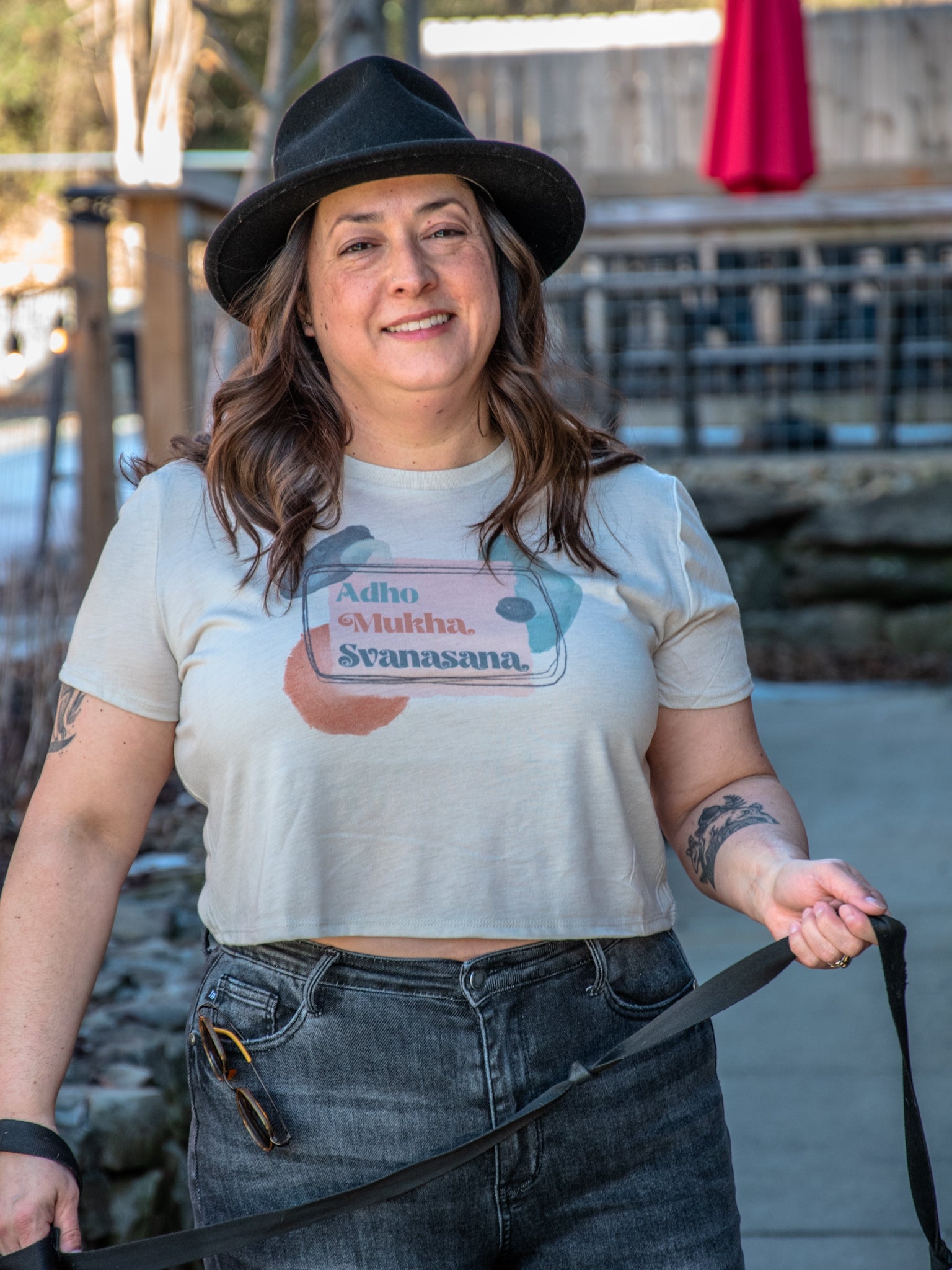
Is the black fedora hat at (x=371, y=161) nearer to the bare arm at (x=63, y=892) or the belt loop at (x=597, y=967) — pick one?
the bare arm at (x=63, y=892)

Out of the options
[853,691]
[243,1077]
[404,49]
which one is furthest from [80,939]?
[853,691]

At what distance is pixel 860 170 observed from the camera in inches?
432

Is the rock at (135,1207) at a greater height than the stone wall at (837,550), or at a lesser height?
greater

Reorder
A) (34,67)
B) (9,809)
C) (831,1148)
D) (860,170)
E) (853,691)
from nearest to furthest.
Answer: (831,1148), (9,809), (853,691), (860,170), (34,67)

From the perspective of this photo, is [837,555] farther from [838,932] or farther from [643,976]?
[838,932]

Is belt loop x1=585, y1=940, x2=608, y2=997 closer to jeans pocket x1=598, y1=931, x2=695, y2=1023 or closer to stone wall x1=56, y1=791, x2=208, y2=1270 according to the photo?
jeans pocket x1=598, y1=931, x2=695, y2=1023

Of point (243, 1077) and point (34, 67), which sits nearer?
point (243, 1077)

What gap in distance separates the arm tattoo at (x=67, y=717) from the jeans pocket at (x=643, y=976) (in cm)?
64

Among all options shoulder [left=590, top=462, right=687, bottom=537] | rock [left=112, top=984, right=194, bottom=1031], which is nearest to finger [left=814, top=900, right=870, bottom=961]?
shoulder [left=590, top=462, right=687, bottom=537]

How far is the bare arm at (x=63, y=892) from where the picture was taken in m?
1.56

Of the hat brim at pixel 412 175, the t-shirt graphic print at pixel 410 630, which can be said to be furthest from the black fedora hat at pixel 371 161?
the t-shirt graphic print at pixel 410 630

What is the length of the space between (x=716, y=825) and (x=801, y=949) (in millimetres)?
252

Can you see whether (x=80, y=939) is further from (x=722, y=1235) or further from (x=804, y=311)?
(x=804, y=311)

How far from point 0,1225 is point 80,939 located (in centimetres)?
30
